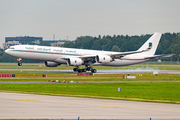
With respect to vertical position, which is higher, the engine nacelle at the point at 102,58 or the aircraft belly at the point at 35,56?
the aircraft belly at the point at 35,56

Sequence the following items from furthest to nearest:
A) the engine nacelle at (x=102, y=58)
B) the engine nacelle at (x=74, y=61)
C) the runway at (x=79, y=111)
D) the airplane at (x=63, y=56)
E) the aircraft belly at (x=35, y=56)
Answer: the engine nacelle at (x=102, y=58) → the engine nacelle at (x=74, y=61) → the airplane at (x=63, y=56) → the aircraft belly at (x=35, y=56) → the runway at (x=79, y=111)

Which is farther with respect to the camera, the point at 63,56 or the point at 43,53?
the point at 63,56

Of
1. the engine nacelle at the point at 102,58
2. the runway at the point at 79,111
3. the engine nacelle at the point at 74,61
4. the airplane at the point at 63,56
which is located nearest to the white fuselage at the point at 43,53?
the airplane at the point at 63,56

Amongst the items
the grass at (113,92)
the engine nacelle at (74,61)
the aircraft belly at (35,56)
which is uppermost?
the aircraft belly at (35,56)

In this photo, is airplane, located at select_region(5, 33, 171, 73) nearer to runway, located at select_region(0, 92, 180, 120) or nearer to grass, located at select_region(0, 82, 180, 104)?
grass, located at select_region(0, 82, 180, 104)

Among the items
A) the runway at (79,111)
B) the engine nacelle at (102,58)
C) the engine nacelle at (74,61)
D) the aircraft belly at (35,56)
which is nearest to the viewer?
the runway at (79,111)

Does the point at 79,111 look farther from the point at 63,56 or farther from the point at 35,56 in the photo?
the point at 63,56

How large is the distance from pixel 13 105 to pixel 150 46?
68615mm

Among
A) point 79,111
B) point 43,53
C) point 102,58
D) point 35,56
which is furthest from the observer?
point 102,58

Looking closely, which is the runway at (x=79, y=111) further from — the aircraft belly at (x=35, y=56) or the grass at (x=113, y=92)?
the aircraft belly at (x=35, y=56)

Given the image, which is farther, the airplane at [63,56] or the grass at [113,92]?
the airplane at [63,56]

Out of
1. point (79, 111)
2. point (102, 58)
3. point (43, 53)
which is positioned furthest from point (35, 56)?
point (79, 111)

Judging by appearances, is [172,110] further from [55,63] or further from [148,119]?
[55,63]

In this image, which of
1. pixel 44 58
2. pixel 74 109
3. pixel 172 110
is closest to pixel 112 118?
pixel 74 109
